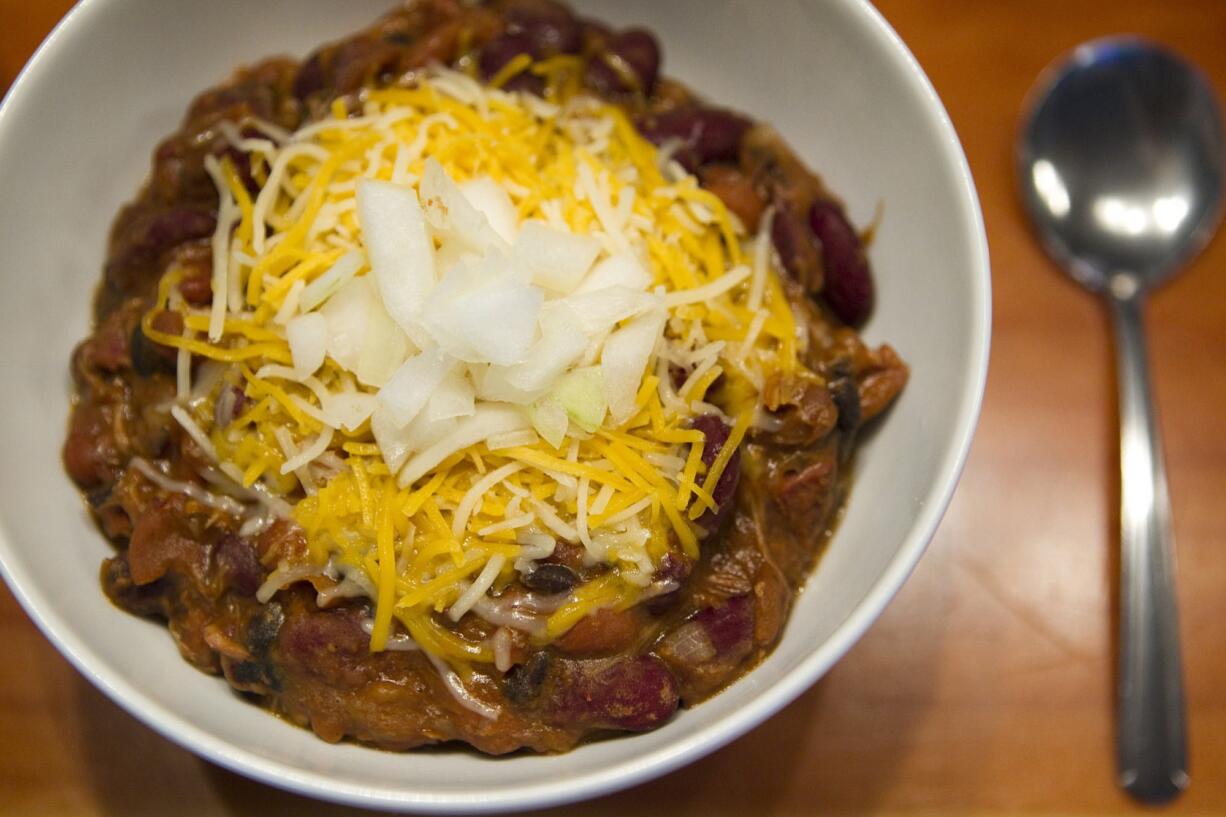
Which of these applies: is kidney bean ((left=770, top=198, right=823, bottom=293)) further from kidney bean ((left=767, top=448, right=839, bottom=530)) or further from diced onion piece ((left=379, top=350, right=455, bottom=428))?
diced onion piece ((left=379, top=350, right=455, bottom=428))

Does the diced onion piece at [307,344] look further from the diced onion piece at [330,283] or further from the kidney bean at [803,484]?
the kidney bean at [803,484]

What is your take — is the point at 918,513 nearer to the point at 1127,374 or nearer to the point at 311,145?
the point at 1127,374

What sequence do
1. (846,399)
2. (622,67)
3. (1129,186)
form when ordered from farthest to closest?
(1129,186)
(622,67)
(846,399)

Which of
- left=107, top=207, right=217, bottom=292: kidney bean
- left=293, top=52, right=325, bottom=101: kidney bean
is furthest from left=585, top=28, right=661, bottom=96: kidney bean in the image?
left=107, top=207, right=217, bottom=292: kidney bean

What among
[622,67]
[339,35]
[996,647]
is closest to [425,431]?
[622,67]

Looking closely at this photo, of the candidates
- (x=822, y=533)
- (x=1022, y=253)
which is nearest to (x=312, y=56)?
(x=822, y=533)

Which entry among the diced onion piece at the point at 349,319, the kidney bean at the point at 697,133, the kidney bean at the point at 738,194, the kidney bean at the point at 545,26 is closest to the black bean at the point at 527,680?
the diced onion piece at the point at 349,319

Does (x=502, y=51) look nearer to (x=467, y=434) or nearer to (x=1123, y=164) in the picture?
(x=467, y=434)
